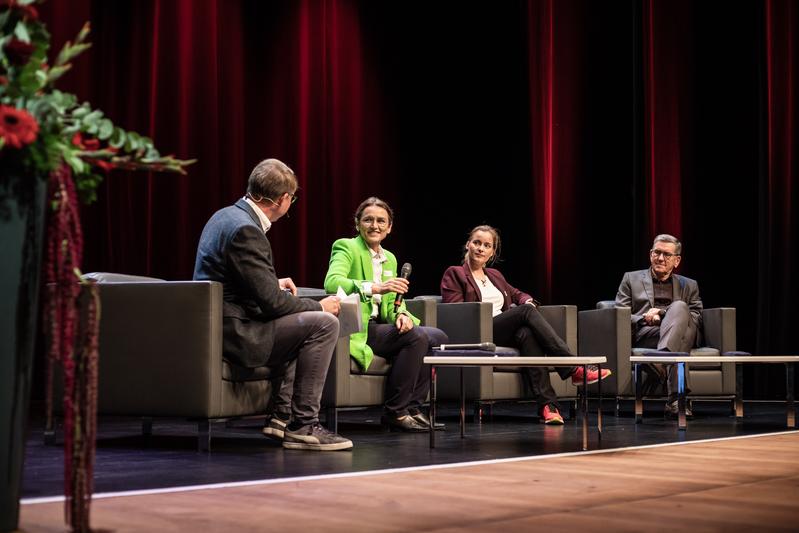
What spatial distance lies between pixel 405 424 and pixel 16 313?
2.88 meters

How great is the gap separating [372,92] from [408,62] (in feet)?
1.62

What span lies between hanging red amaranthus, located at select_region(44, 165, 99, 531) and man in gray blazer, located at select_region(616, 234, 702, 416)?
4.34 meters

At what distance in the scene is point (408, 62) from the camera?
7.74 m

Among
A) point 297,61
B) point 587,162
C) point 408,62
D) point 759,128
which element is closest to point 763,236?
point 759,128

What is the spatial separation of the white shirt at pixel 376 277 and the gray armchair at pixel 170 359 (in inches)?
32.8

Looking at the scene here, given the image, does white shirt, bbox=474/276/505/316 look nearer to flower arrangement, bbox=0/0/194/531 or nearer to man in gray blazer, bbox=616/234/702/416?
man in gray blazer, bbox=616/234/702/416

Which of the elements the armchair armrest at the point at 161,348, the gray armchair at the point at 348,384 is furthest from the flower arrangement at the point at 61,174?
the gray armchair at the point at 348,384

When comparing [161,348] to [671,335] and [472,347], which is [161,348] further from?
[671,335]

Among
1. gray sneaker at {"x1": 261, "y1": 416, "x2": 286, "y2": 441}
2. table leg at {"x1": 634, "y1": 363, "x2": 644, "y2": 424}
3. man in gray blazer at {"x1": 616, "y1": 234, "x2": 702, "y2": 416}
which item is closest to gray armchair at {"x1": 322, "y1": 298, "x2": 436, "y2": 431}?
gray sneaker at {"x1": 261, "y1": 416, "x2": 286, "y2": 441}

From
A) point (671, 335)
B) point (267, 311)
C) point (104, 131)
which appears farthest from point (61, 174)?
point (671, 335)

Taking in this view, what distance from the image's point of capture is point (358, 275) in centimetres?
451

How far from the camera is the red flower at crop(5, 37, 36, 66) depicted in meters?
1.53

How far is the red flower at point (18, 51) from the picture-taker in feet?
5.02

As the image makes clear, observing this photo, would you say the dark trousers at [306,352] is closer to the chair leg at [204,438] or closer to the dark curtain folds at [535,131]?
the chair leg at [204,438]
